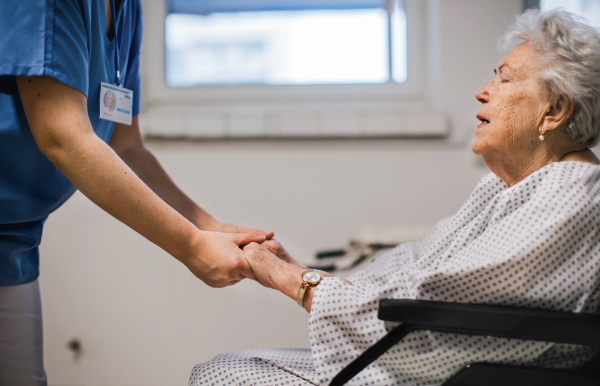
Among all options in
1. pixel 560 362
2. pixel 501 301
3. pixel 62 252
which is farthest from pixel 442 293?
pixel 62 252

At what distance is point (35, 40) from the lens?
2.16ft

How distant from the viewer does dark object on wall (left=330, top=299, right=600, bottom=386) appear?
A: 0.61m

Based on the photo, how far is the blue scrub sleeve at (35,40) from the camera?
65 cm

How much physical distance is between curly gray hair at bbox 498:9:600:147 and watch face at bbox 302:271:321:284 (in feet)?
2.01

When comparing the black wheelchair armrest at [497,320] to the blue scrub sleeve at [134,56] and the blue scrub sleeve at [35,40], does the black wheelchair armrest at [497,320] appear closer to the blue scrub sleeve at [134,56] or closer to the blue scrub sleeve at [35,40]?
the blue scrub sleeve at [35,40]

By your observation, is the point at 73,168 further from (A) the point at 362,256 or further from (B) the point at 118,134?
(A) the point at 362,256

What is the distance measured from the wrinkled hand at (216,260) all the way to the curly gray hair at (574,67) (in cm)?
75

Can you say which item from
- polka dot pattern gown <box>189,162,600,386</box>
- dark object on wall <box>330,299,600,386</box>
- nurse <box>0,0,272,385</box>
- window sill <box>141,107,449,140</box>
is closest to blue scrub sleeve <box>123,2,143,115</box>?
nurse <box>0,0,272,385</box>

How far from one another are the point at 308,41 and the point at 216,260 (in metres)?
1.33

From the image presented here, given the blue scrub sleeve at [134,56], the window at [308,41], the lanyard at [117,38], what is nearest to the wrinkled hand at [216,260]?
the lanyard at [117,38]

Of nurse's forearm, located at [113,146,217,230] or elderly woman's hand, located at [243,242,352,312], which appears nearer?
elderly woman's hand, located at [243,242,352,312]

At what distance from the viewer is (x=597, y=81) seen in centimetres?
84

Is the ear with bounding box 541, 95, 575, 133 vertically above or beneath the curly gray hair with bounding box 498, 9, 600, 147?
beneath

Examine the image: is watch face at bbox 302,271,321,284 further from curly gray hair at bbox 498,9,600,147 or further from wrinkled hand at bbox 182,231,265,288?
curly gray hair at bbox 498,9,600,147
